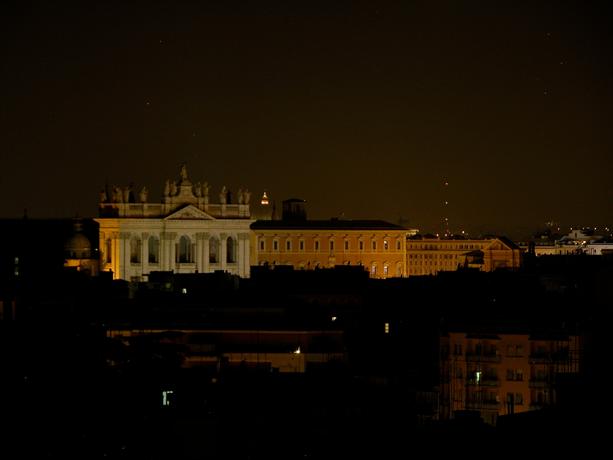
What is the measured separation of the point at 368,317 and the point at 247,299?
374 cm

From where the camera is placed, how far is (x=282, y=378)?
89.5 feet

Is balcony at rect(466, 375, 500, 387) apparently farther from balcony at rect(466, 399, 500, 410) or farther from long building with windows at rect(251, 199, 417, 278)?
long building with windows at rect(251, 199, 417, 278)

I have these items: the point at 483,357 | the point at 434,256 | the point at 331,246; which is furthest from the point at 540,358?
the point at 434,256

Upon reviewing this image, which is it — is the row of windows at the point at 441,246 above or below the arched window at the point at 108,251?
above

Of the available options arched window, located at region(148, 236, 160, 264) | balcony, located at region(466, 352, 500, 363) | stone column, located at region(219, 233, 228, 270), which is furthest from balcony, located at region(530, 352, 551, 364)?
arched window, located at region(148, 236, 160, 264)

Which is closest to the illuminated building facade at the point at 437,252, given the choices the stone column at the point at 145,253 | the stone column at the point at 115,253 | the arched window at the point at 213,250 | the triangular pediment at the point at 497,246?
the triangular pediment at the point at 497,246

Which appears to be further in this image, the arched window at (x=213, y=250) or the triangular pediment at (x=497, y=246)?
the triangular pediment at (x=497, y=246)

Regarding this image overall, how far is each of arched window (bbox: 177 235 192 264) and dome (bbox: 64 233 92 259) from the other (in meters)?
15.2

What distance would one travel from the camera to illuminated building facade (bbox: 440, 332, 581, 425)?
32688mm

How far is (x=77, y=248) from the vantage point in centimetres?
6569

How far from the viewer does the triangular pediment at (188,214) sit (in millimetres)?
81250

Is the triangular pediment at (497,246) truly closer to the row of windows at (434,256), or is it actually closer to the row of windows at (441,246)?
the row of windows at (441,246)

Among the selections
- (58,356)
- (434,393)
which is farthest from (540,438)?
(434,393)

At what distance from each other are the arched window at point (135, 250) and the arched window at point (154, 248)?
0.82 m
